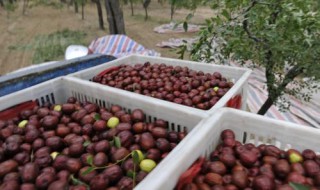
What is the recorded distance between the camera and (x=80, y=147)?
129cm

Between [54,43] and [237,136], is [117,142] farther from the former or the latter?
[54,43]

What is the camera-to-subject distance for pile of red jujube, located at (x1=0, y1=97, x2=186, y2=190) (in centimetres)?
110

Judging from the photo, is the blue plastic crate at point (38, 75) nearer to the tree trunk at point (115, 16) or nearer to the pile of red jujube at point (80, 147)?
the pile of red jujube at point (80, 147)

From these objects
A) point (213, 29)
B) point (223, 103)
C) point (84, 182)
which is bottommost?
point (84, 182)

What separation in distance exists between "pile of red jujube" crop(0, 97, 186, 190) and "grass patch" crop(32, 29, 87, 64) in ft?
21.5

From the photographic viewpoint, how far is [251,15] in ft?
5.49

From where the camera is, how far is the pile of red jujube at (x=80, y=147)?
1.10m

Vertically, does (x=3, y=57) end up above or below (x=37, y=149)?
below

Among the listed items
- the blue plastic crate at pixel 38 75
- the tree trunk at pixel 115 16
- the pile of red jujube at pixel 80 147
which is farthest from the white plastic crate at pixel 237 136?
the tree trunk at pixel 115 16

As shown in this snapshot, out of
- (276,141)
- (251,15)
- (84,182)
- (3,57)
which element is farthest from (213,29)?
(3,57)

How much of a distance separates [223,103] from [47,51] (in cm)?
812

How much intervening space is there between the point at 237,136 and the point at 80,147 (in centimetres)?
78

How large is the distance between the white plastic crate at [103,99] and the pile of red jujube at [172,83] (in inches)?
10.3

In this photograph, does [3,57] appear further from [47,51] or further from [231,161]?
[231,161]
